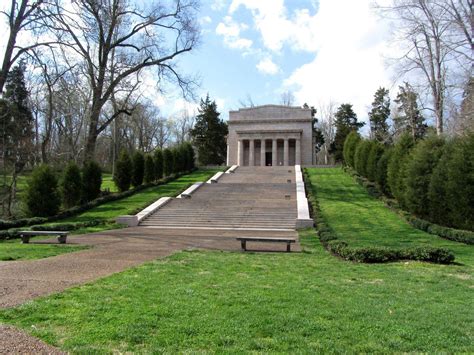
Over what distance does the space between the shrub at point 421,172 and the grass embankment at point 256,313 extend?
11.3 meters

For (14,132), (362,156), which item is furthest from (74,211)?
(362,156)

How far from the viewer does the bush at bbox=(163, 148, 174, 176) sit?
1498 inches

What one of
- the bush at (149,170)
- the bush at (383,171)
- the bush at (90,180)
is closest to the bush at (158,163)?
the bush at (149,170)

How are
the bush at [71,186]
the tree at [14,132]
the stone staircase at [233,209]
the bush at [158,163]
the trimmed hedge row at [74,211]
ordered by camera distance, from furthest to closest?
1. the bush at [158,163]
2. the tree at [14,132]
3. the bush at [71,186]
4. the stone staircase at [233,209]
5. the trimmed hedge row at [74,211]

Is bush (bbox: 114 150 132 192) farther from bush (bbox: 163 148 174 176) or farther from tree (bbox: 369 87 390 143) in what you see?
tree (bbox: 369 87 390 143)

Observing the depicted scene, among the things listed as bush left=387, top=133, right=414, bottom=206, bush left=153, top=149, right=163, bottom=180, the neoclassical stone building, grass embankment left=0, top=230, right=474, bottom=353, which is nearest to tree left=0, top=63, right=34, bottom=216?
bush left=153, top=149, right=163, bottom=180

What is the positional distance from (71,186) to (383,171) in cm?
2011

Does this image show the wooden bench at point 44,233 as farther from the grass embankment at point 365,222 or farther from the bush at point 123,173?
the bush at point 123,173

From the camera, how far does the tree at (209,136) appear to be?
6481 cm

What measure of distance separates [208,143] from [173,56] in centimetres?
3590

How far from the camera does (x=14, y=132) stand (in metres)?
32.1

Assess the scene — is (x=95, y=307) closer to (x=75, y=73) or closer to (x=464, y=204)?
(x=464, y=204)

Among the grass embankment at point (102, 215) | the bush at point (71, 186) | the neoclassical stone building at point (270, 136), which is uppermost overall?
the neoclassical stone building at point (270, 136)

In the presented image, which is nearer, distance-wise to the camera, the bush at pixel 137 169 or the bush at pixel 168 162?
the bush at pixel 137 169
